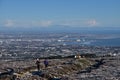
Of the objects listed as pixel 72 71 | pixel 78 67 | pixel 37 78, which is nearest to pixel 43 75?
pixel 37 78

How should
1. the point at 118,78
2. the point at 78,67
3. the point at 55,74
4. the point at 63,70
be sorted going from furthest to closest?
1. the point at 78,67
2. the point at 63,70
3. the point at 55,74
4. the point at 118,78

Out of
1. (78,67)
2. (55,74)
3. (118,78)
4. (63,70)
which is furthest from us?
(78,67)

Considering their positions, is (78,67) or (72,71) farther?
(78,67)

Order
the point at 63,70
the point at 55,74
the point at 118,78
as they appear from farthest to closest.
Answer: the point at 63,70
the point at 55,74
the point at 118,78

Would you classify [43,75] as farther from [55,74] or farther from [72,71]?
[72,71]

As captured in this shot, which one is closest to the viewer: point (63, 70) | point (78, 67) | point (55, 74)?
point (55, 74)

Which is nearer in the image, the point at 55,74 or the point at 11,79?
the point at 11,79

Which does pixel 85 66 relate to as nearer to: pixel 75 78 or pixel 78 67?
pixel 78 67

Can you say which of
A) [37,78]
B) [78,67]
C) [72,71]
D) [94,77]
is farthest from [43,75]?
[78,67]
